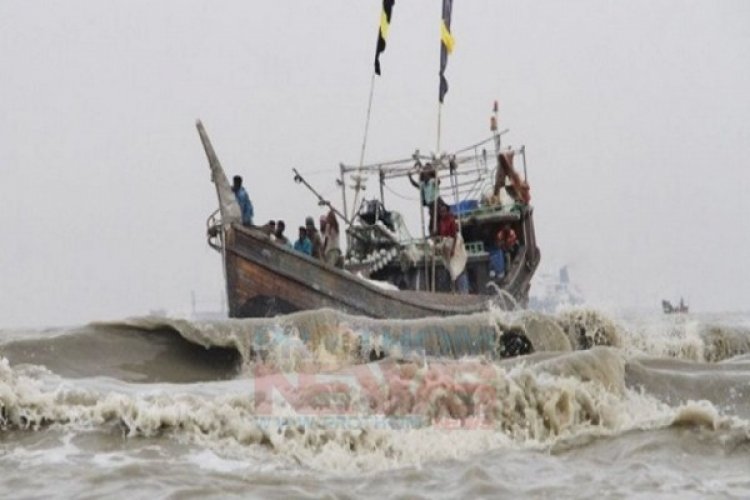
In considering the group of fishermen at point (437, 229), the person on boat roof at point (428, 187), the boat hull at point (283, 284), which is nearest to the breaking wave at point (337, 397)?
the boat hull at point (283, 284)

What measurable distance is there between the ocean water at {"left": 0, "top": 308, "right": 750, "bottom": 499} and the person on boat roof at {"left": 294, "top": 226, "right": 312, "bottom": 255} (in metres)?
7.05

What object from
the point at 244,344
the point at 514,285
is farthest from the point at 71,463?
the point at 514,285

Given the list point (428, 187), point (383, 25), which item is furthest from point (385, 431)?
point (383, 25)

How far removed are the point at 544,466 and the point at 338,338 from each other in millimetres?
5638

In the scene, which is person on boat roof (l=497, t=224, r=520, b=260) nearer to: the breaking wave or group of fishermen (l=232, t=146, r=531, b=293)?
group of fishermen (l=232, t=146, r=531, b=293)

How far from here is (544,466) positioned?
519cm

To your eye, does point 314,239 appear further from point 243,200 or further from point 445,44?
point 445,44

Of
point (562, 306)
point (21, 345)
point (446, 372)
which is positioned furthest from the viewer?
point (562, 306)

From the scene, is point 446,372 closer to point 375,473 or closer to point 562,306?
point 375,473

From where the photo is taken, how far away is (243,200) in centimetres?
1525

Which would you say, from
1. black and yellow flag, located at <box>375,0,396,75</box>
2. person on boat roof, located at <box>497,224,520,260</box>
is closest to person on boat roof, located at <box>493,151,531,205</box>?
person on boat roof, located at <box>497,224,520,260</box>

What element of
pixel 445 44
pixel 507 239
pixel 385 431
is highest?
pixel 445 44

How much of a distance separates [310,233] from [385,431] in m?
10.8

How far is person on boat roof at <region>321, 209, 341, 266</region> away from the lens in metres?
16.5
